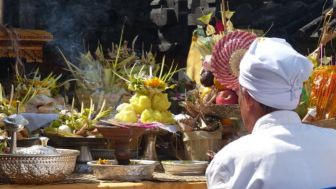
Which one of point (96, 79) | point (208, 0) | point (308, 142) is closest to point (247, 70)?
point (308, 142)

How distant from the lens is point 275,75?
1939 mm

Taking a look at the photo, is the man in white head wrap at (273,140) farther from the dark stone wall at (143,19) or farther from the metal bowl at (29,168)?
the dark stone wall at (143,19)

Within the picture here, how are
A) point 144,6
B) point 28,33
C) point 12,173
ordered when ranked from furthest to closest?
point 144,6 → point 28,33 → point 12,173

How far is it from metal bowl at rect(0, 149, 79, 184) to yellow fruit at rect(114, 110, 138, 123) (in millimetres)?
745

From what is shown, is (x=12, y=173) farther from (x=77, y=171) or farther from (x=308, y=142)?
(x=308, y=142)

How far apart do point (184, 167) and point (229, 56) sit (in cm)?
58

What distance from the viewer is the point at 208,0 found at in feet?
24.0

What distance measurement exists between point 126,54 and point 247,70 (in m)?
Answer: 3.10

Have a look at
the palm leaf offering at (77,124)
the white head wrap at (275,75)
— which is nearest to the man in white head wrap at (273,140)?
the white head wrap at (275,75)

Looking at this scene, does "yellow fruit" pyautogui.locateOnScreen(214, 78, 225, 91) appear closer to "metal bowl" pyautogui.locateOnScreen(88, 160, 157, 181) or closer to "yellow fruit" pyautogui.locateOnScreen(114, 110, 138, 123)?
"yellow fruit" pyautogui.locateOnScreen(114, 110, 138, 123)

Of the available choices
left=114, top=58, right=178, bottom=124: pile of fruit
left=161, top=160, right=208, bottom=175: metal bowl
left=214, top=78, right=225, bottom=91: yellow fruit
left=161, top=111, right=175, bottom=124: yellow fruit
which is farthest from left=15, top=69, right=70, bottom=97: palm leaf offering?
left=161, top=160, right=208, bottom=175: metal bowl

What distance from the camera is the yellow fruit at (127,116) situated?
373cm

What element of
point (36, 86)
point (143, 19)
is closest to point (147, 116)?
point (36, 86)

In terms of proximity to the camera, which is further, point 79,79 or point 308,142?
point 79,79
